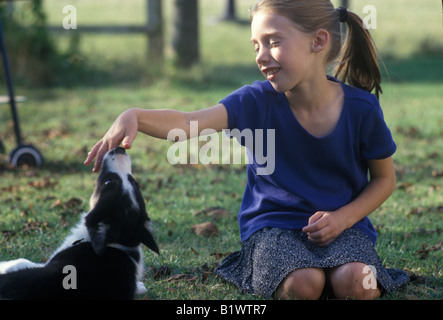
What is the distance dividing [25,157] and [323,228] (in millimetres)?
3904

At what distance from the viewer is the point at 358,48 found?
3434mm

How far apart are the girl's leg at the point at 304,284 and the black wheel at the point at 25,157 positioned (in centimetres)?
381

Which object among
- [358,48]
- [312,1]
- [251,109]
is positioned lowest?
[251,109]

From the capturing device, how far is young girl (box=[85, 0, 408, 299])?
9.97 feet

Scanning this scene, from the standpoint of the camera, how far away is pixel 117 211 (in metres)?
2.93

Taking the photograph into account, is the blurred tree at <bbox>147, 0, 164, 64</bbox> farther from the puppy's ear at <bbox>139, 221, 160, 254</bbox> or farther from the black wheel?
the puppy's ear at <bbox>139, 221, 160, 254</bbox>

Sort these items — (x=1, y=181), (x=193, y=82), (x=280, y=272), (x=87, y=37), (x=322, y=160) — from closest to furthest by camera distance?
(x=280, y=272)
(x=322, y=160)
(x=1, y=181)
(x=193, y=82)
(x=87, y=37)

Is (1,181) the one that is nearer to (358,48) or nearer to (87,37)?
(358,48)

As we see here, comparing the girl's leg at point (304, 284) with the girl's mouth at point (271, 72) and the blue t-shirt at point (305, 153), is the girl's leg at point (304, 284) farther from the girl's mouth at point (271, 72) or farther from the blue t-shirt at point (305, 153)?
the girl's mouth at point (271, 72)

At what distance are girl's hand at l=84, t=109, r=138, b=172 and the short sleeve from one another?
1275mm

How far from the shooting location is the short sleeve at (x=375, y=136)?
3242 mm

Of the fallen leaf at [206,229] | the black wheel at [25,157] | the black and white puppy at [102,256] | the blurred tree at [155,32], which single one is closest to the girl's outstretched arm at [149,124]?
the black and white puppy at [102,256]

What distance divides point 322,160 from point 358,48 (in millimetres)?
710
